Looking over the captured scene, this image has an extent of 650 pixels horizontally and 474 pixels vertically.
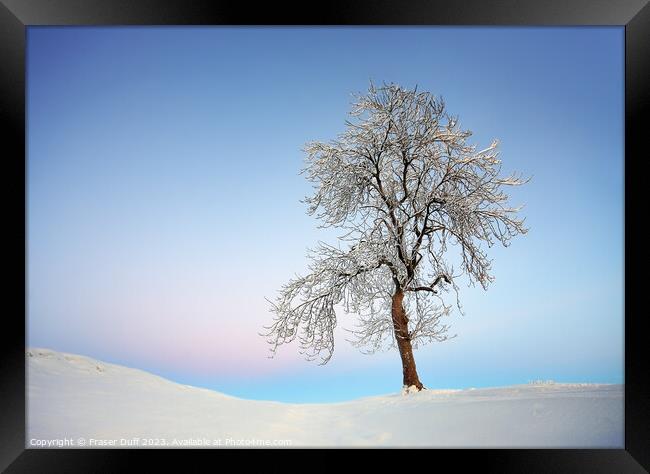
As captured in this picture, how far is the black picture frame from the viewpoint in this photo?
5.55 metres

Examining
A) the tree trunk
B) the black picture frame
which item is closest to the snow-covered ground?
the black picture frame

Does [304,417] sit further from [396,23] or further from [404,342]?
[396,23]

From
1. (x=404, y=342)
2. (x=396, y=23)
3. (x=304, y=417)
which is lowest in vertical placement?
(x=304, y=417)

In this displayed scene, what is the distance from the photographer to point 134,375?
20.4 ft

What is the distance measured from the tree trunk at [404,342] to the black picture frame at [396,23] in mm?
918

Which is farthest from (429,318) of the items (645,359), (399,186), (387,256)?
(645,359)

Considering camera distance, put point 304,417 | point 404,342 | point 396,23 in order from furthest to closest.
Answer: point 404,342 < point 304,417 < point 396,23

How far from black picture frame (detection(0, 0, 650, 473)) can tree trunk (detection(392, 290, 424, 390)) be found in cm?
92

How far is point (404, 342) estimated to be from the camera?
21.3ft

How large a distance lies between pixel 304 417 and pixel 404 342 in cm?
133

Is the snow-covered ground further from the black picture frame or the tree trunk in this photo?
the tree trunk

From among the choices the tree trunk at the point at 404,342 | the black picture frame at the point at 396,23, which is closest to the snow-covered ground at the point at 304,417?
the black picture frame at the point at 396,23

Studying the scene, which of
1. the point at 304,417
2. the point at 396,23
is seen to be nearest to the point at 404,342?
the point at 304,417

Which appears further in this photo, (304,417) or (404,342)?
(404,342)
